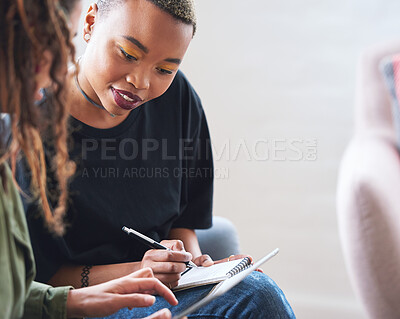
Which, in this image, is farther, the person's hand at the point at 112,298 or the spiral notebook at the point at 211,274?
the spiral notebook at the point at 211,274

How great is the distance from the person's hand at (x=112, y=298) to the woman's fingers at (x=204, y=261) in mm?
256

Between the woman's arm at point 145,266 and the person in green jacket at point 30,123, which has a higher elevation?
the person in green jacket at point 30,123

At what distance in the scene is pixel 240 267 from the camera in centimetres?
97

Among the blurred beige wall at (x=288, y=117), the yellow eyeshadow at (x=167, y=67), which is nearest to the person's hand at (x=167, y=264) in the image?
the yellow eyeshadow at (x=167, y=67)

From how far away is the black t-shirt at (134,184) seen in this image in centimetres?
101

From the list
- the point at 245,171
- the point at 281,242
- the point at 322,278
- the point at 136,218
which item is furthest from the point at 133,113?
the point at 322,278

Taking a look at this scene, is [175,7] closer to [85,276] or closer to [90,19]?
[90,19]

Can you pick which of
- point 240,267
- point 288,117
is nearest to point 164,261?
point 240,267

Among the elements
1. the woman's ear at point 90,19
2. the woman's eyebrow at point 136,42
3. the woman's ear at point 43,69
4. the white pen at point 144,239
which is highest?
the woman's ear at point 90,19

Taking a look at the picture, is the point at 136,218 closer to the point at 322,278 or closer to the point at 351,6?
the point at 322,278

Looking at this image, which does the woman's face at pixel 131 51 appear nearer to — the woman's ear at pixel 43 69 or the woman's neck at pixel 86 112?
the woman's neck at pixel 86 112

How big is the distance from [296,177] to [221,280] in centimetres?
97

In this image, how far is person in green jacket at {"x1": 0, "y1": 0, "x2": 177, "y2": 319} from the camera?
1.99 ft

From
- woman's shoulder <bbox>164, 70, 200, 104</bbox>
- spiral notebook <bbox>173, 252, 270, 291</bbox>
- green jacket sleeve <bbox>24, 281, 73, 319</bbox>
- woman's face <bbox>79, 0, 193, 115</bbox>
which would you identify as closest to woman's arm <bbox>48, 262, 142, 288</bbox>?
spiral notebook <bbox>173, 252, 270, 291</bbox>
